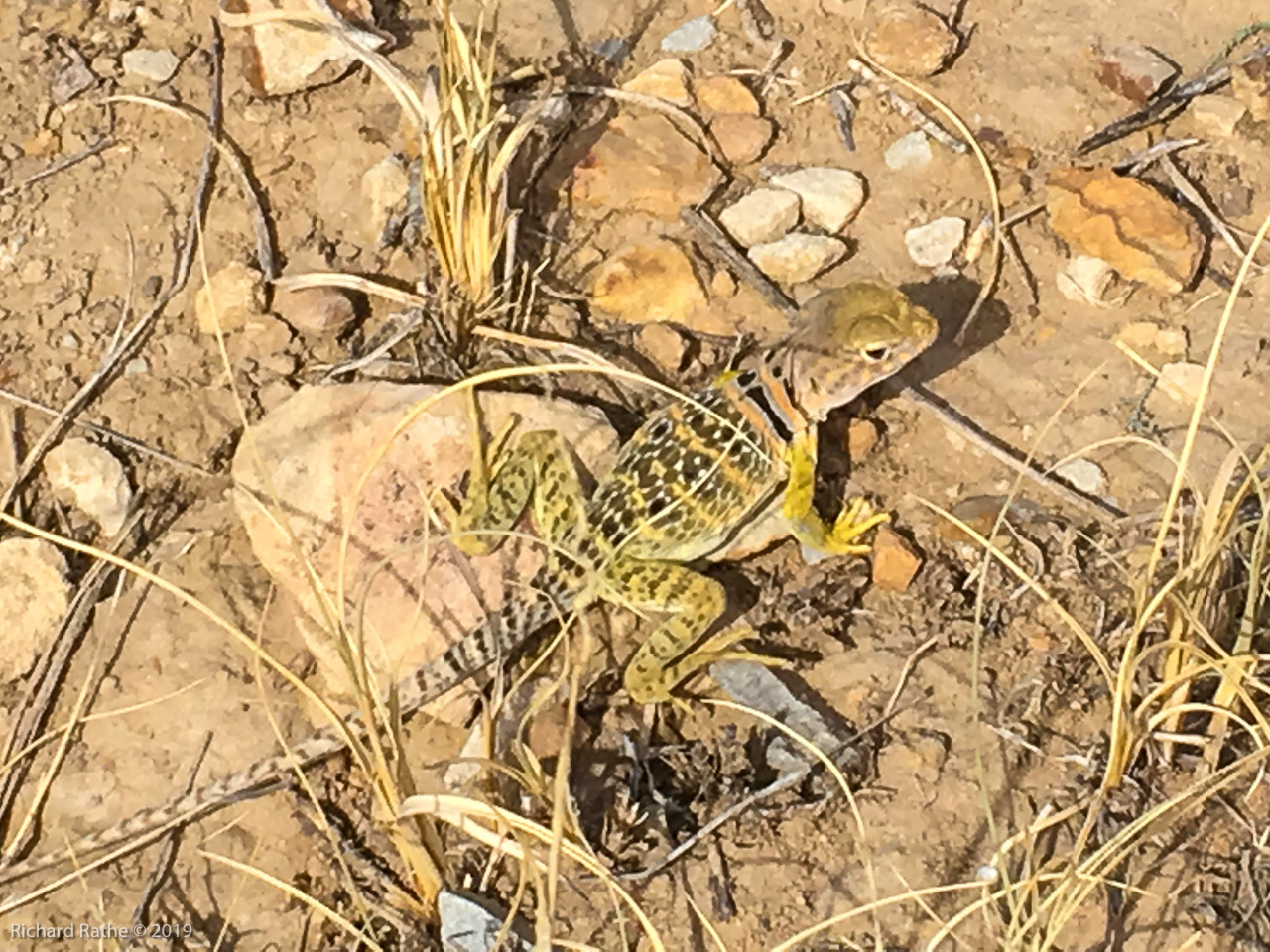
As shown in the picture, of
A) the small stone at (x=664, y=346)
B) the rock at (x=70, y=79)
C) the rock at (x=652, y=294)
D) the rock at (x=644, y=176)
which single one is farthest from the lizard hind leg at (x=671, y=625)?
the rock at (x=70, y=79)

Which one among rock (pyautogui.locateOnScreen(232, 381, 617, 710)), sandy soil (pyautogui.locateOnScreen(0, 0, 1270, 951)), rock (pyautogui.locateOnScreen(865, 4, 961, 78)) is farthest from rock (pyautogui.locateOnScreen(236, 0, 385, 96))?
rock (pyautogui.locateOnScreen(865, 4, 961, 78))

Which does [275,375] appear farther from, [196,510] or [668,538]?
[668,538]

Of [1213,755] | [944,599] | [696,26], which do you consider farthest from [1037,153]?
[1213,755]

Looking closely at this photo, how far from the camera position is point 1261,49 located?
3746mm

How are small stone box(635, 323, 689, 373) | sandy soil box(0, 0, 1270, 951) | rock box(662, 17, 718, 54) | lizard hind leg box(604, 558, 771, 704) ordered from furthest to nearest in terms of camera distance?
rock box(662, 17, 718, 54), small stone box(635, 323, 689, 373), lizard hind leg box(604, 558, 771, 704), sandy soil box(0, 0, 1270, 951)

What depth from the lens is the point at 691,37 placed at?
3957mm

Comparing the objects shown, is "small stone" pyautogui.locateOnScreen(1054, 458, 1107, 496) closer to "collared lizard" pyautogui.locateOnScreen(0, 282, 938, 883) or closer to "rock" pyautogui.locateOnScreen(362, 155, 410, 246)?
"collared lizard" pyautogui.locateOnScreen(0, 282, 938, 883)

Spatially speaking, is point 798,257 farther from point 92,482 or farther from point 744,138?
point 92,482

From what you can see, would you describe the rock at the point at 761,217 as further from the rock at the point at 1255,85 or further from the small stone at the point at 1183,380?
the rock at the point at 1255,85

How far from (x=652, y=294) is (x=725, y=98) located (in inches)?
29.0

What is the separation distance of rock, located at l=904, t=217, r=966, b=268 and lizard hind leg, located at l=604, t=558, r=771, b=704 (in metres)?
1.19

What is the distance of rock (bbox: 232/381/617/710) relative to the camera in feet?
9.66

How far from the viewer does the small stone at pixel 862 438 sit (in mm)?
3334

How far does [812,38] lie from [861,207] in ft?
2.19
